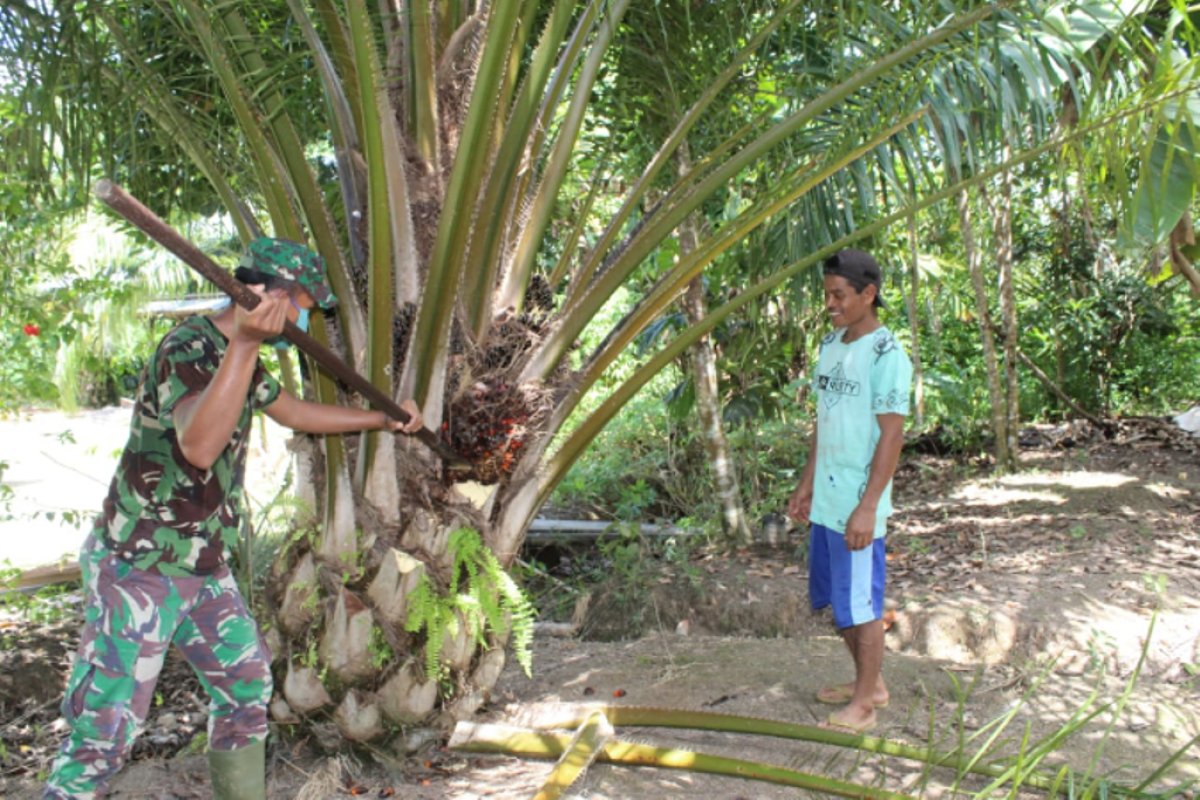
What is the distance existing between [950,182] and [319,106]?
3052 millimetres

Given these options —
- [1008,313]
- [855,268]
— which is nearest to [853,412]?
[855,268]

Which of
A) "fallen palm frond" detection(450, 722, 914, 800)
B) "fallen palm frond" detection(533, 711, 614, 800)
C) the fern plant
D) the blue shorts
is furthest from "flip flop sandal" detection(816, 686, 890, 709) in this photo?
the fern plant

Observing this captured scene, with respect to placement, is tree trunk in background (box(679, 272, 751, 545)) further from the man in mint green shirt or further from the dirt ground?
the man in mint green shirt

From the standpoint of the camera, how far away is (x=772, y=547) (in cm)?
621

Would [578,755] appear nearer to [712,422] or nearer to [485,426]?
[485,426]

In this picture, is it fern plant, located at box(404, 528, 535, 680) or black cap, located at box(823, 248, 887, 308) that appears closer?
fern plant, located at box(404, 528, 535, 680)

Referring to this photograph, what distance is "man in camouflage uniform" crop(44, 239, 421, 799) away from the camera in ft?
7.54

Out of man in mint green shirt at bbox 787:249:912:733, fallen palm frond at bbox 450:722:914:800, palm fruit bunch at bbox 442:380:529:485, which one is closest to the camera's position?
fallen palm frond at bbox 450:722:914:800

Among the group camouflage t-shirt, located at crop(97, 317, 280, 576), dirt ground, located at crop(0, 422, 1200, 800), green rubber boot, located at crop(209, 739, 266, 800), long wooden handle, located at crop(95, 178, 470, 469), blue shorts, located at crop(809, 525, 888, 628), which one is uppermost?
long wooden handle, located at crop(95, 178, 470, 469)

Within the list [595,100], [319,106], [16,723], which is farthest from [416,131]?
[16,723]

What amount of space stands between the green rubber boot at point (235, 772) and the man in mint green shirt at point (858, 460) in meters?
1.86

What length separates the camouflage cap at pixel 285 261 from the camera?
2385 millimetres

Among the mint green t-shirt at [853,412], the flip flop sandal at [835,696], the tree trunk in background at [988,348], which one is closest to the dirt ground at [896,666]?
the flip flop sandal at [835,696]

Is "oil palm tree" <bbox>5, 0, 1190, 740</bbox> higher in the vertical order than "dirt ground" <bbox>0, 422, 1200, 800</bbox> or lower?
higher
